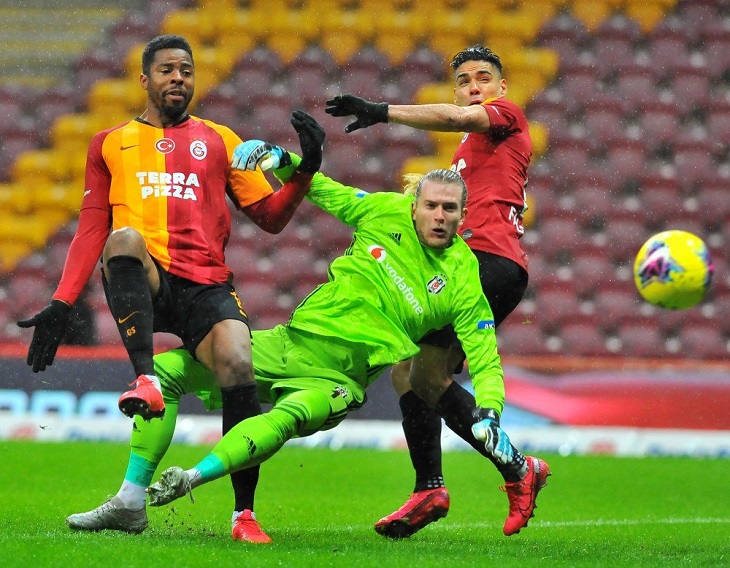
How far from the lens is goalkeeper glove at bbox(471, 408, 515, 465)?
4.34 metres

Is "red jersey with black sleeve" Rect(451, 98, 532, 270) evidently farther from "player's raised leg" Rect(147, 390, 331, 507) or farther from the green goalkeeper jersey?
"player's raised leg" Rect(147, 390, 331, 507)

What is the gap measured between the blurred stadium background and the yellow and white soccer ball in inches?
195

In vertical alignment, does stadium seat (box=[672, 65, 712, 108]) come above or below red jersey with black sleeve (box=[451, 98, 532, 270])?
above

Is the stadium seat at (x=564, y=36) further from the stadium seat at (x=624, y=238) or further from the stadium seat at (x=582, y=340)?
the stadium seat at (x=582, y=340)

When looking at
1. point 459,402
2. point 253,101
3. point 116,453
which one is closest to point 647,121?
point 253,101

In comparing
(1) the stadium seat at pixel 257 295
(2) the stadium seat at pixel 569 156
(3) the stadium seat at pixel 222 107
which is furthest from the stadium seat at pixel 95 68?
(2) the stadium seat at pixel 569 156

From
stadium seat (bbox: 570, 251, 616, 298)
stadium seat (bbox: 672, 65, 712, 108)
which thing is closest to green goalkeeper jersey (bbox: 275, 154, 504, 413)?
stadium seat (bbox: 570, 251, 616, 298)

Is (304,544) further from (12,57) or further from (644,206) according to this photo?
(12,57)

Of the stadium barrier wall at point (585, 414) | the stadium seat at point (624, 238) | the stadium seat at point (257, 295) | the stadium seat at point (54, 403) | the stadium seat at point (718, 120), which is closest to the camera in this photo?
the stadium seat at point (54, 403)

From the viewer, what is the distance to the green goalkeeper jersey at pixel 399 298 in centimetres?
472

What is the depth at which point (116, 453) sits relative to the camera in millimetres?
9141

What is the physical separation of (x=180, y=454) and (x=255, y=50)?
251 inches

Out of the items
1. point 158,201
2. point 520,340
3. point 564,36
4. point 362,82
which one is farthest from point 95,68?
point 158,201

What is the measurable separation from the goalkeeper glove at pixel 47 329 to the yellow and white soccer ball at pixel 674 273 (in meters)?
3.67
